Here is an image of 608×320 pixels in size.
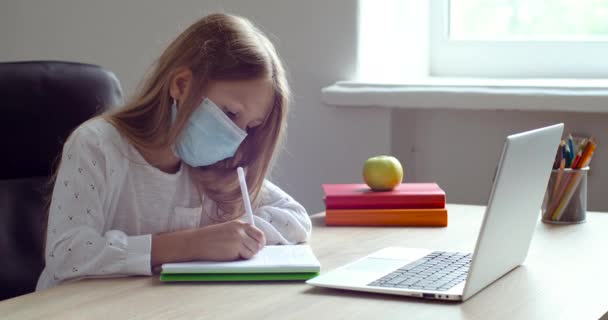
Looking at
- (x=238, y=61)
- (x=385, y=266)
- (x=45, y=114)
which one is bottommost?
(x=385, y=266)

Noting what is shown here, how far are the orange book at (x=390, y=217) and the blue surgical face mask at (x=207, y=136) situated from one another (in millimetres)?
256

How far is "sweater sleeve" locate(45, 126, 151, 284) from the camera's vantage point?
1303 mm

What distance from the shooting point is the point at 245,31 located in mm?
1527

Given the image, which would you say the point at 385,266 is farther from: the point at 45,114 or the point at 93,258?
the point at 45,114

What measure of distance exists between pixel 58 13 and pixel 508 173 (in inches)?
73.6

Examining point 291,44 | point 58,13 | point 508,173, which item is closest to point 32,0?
point 58,13

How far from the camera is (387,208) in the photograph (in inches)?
65.6

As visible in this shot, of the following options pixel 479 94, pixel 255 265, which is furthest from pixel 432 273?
pixel 479 94

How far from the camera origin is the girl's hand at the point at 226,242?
1.31 meters

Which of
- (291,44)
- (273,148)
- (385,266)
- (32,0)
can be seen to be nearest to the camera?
(385,266)

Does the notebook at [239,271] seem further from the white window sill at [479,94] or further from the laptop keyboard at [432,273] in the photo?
the white window sill at [479,94]

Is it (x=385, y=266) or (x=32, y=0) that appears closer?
(x=385, y=266)

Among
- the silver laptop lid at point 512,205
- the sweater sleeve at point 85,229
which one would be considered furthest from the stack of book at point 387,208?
the sweater sleeve at point 85,229

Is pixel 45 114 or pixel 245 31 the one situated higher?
pixel 245 31
